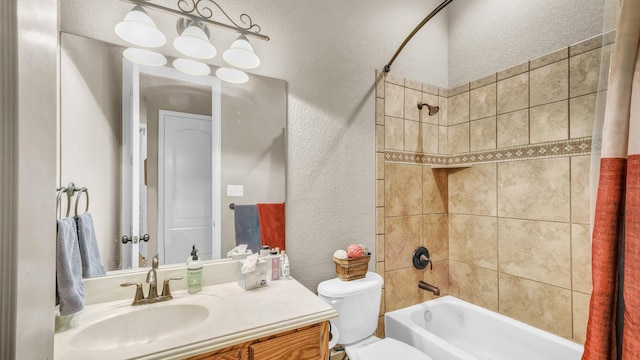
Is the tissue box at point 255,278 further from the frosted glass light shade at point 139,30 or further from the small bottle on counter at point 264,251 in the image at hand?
the frosted glass light shade at point 139,30

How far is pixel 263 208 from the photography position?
1.51 meters

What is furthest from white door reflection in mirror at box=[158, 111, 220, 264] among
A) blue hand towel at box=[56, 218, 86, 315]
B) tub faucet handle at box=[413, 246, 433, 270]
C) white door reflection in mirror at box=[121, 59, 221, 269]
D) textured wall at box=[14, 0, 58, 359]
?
tub faucet handle at box=[413, 246, 433, 270]

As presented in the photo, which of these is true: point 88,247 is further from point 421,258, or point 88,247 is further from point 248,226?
point 421,258

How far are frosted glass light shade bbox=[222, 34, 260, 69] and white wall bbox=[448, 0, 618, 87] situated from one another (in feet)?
5.32

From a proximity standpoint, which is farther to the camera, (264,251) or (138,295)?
(264,251)

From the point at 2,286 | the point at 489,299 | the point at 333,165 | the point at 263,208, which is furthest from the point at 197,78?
the point at 489,299

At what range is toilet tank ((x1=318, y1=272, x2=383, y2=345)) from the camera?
57.5 inches

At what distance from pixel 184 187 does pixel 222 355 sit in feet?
2.51

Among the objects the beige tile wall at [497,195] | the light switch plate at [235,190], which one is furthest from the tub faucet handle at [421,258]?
the light switch plate at [235,190]

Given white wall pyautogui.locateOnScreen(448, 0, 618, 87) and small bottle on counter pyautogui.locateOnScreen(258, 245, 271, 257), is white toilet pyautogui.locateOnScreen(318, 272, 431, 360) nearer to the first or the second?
small bottle on counter pyautogui.locateOnScreen(258, 245, 271, 257)

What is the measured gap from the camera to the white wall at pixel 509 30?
5.13 feet

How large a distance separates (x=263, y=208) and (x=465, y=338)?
165 centimetres

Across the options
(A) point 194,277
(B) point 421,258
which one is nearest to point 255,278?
(A) point 194,277

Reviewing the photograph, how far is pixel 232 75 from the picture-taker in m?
1.44
